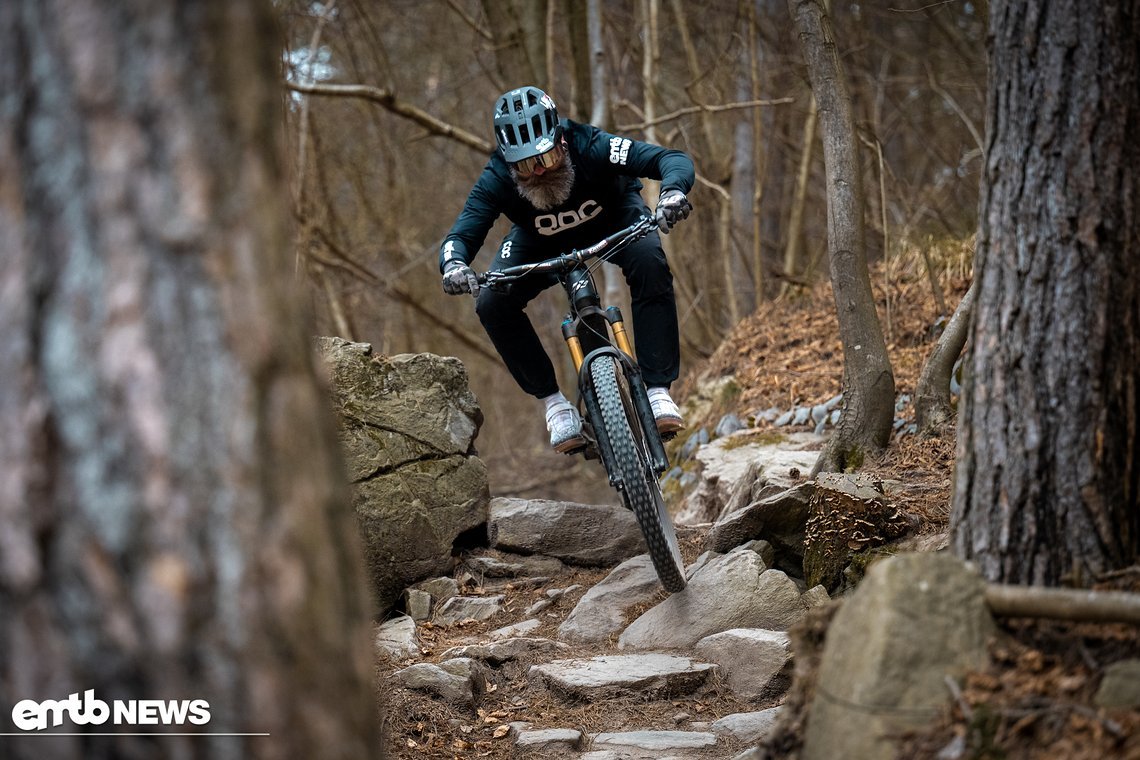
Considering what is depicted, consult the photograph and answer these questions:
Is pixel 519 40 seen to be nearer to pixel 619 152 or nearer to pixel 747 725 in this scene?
pixel 619 152

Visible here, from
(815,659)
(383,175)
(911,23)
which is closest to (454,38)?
(383,175)

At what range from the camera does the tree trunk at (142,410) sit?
1.71 m

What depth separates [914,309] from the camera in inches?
328

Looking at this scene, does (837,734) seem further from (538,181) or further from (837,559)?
(538,181)

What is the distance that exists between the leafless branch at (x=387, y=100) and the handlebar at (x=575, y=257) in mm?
4631

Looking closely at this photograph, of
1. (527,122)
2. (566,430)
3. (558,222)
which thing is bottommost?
(566,430)

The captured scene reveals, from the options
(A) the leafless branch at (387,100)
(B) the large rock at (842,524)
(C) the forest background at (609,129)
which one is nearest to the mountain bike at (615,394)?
(B) the large rock at (842,524)

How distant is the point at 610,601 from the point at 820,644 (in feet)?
9.80

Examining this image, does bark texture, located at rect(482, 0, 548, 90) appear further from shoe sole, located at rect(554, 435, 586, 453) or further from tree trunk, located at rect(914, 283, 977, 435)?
shoe sole, located at rect(554, 435, 586, 453)

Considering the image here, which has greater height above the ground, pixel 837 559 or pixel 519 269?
pixel 519 269

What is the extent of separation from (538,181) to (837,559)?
89.7 inches

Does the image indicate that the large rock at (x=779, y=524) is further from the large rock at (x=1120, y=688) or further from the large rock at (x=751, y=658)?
the large rock at (x=1120, y=688)

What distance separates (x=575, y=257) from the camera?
504cm

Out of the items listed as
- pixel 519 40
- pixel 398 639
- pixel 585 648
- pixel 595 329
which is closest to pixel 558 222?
pixel 595 329
